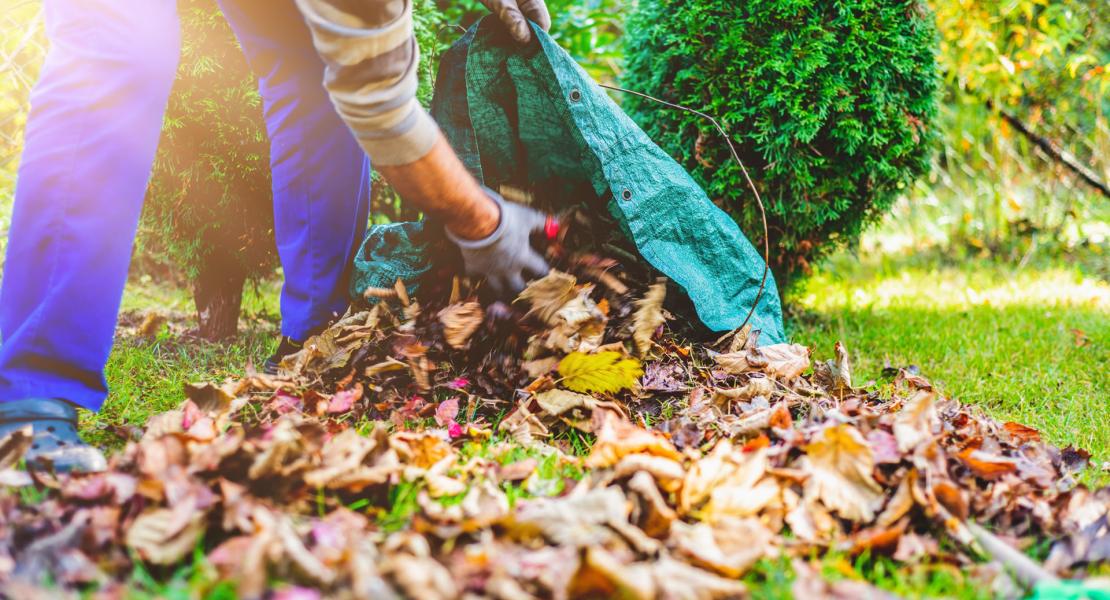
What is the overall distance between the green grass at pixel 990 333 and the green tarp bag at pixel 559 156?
27.6 inches

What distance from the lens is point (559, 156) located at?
208cm

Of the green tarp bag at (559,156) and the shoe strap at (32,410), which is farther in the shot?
the green tarp bag at (559,156)

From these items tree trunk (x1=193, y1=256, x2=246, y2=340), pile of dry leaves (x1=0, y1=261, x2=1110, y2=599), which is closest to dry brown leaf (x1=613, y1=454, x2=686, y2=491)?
pile of dry leaves (x1=0, y1=261, x2=1110, y2=599)

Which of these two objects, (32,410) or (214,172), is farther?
(214,172)

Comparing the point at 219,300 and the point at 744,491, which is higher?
the point at 744,491

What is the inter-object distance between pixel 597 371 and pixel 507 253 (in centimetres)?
36

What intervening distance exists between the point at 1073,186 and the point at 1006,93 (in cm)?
87

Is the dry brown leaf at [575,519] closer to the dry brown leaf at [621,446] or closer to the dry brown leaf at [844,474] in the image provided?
the dry brown leaf at [621,446]

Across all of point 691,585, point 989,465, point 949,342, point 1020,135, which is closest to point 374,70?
point 691,585

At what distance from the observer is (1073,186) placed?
484 cm

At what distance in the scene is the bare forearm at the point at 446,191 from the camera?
161 cm

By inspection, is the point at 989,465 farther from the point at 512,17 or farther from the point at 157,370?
the point at 157,370

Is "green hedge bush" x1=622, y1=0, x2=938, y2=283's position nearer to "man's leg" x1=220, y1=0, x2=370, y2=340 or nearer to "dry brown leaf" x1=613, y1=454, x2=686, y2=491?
"man's leg" x1=220, y1=0, x2=370, y2=340

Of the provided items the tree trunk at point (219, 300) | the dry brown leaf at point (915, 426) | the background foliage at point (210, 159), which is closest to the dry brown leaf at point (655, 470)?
the dry brown leaf at point (915, 426)
